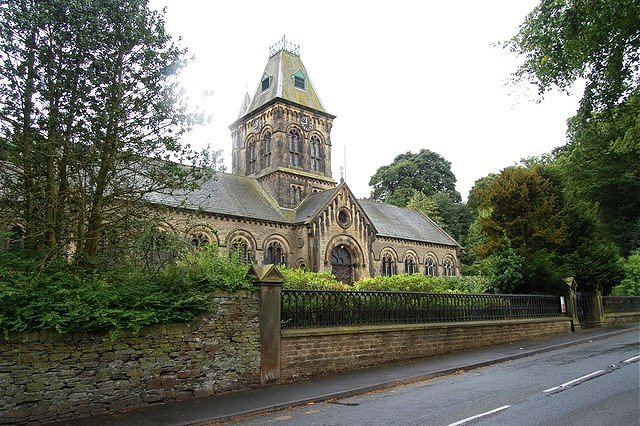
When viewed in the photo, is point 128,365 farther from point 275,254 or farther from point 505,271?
point 275,254

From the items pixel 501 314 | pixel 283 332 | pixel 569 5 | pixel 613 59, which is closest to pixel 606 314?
pixel 501 314

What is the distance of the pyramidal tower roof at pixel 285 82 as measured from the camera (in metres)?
38.2

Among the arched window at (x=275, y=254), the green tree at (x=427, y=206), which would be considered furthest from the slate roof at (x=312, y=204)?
the green tree at (x=427, y=206)

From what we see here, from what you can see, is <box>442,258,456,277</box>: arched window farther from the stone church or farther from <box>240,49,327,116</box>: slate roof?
<box>240,49,327,116</box>: slate roof

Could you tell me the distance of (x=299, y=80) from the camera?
132 ft

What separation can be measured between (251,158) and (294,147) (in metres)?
4.21

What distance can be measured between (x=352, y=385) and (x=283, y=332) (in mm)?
2025

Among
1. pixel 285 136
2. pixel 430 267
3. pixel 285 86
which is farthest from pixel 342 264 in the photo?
pixel 285 86

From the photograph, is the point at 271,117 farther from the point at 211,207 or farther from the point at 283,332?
the point at 283,332

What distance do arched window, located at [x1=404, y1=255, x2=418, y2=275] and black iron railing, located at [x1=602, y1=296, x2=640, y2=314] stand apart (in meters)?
15.4

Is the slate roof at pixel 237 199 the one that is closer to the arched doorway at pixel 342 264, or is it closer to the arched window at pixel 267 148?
the arched window at pixel 267 148

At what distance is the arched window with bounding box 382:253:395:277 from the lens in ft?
123

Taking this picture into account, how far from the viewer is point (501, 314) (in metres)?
18.2

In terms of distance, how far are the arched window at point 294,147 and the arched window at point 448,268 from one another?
1736 cm
